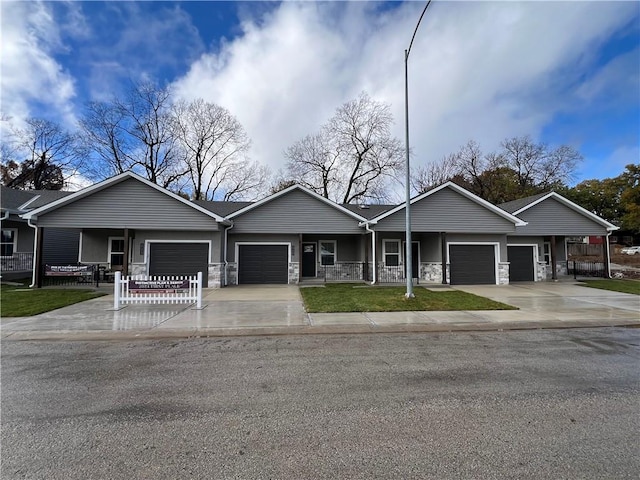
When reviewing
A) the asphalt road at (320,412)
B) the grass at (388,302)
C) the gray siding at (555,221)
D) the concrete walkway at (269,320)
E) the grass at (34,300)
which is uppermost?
the gray siding at (555,221)

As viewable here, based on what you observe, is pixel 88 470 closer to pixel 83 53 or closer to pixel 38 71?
pixel 83 53

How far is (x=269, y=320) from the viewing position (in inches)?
332

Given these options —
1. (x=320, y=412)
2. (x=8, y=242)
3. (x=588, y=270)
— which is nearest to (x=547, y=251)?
(x=588, y=270)

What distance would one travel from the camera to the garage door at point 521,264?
19.2 m

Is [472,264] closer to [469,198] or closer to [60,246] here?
[469,198]

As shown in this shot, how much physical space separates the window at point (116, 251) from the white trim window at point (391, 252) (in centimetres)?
1438

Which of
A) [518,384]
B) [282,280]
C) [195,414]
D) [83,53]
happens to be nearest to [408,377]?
[518,384]

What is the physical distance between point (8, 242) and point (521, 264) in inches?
1133

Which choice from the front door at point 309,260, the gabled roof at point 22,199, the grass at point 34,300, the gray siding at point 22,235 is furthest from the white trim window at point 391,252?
the gray siding at point 22,235

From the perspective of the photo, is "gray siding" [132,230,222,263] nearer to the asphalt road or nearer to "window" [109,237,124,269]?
"window" [109,237,124,269]

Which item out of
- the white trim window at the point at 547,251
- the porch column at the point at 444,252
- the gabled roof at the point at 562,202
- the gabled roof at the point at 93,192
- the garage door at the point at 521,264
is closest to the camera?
the gabled roof at the point at 93,192

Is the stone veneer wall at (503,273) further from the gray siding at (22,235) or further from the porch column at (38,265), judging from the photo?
the gray siding at (22,235)

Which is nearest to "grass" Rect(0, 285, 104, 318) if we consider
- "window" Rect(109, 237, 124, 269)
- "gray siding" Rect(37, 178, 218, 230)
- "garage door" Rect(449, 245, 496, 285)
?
"gray siding" Rect(37, 178, 218, 230)

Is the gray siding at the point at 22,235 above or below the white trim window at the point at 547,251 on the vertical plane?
above
